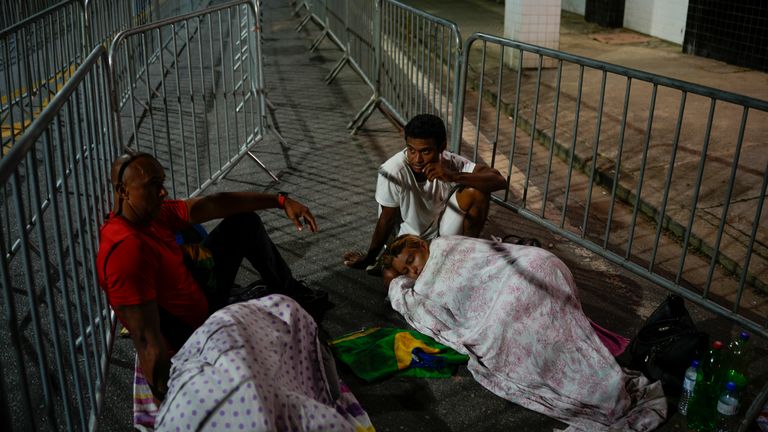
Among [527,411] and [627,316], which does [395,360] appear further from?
[627,316]

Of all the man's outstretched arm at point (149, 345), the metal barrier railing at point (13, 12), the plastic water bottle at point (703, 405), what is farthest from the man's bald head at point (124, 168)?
the metal barrier railing at point (13, 12)

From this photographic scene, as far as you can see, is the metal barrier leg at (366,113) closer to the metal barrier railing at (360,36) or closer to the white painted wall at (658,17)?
the metal barrier railing at (360,36)

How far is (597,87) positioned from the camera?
9.12 metres

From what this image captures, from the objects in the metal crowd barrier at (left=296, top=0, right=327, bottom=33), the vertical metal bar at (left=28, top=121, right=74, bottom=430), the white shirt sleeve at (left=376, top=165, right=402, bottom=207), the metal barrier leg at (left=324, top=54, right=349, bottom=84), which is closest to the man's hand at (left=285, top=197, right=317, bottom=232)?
the white shirt sleeve at (left=376, top=165, right=402, bottom=207)

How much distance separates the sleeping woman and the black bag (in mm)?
123

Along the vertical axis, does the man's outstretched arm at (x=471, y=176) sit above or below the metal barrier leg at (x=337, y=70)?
above

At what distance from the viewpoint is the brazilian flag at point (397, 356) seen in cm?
387

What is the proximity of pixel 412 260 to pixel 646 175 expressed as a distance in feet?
9.43

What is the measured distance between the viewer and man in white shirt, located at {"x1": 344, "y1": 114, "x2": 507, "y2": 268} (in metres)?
4.58

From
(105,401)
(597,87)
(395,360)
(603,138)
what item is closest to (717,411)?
(395,360)

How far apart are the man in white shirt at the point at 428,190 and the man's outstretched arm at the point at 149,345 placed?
2.03m

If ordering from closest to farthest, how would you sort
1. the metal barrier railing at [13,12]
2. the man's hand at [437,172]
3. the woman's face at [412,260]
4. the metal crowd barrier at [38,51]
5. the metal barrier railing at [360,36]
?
the woman's face at [412,260] → the man's hand at [437,172] → the metal crowd barrier at [38,51] → the metal barrier railing at [360,36] → the metal barrier railing at [13,12]

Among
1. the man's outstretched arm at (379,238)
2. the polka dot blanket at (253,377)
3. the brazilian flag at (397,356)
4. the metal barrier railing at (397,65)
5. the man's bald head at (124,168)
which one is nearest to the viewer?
the polka dot blanket at (253,377)

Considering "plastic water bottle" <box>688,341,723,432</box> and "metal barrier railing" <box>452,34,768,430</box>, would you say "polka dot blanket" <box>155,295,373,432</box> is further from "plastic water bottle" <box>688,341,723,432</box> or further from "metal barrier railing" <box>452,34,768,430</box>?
"metal barrier railing" <box>452,34,768,430</box>
